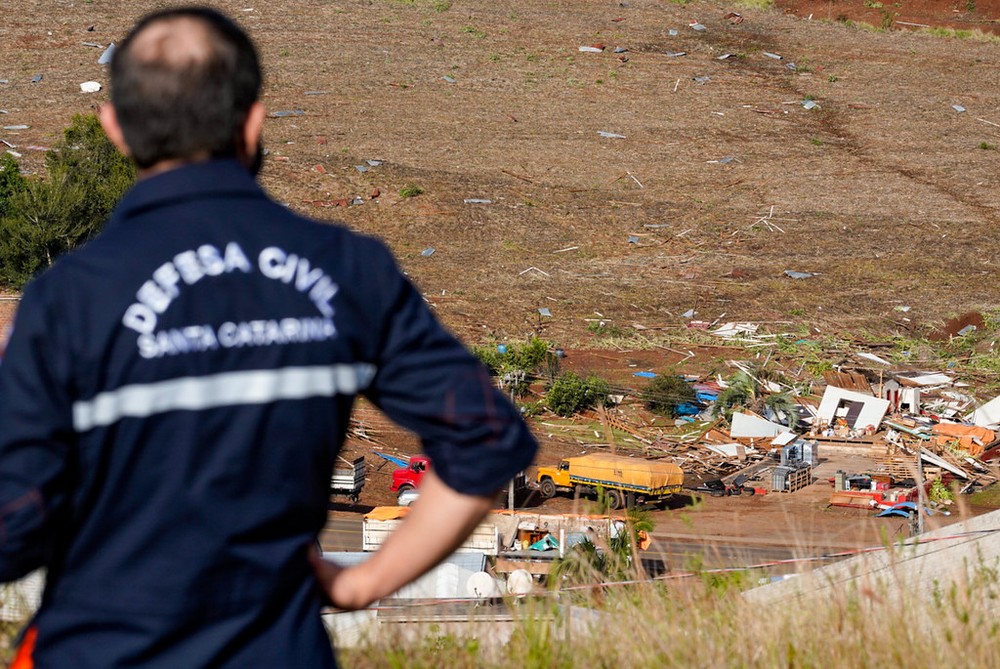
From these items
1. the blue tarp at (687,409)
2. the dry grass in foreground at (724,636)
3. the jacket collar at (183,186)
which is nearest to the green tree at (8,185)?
the blue tarp at (687,409)

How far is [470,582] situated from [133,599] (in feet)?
21.5

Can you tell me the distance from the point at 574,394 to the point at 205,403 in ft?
71.7

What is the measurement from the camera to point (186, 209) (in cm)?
155

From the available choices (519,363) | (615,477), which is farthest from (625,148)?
(615,477)

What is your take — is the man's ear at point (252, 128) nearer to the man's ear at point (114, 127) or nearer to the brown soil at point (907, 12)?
the man's ear at point (114, 127)

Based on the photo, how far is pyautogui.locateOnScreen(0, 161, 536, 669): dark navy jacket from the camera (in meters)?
1.45

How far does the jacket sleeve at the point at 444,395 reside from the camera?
1597 millimetres

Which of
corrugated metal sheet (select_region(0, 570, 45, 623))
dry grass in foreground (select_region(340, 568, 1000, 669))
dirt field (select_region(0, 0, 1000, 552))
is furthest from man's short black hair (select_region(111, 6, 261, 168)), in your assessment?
dirt field (select_region(0, 0, 1000, 552))

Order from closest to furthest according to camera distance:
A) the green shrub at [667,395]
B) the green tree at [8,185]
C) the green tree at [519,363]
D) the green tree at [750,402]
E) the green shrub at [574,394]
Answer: the green shrub at [574,394] < the green shrub at [667,395] < the green tree at [750,402] < the green tree at [519,363] < the green tree at [8,185]

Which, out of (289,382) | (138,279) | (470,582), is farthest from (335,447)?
(470,582)

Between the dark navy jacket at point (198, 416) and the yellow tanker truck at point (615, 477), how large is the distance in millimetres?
16431

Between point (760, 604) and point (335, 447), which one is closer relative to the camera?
point (335, 447)

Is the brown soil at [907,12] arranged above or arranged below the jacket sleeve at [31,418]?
above

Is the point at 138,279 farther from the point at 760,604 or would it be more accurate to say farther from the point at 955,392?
the point at 955,392
